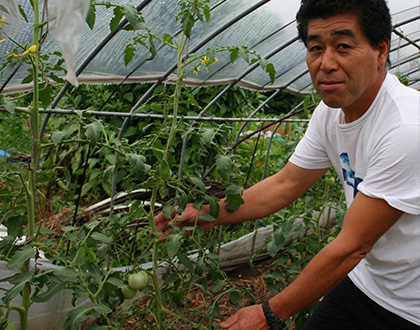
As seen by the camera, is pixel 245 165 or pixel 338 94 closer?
pixel 338 94

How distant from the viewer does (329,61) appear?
126 centimetres

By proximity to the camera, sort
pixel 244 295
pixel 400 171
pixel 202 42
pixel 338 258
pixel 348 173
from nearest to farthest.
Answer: pixel 400 171 → pixel 338 258 → pixel 348 173 → pixel 202 42 → pixel 244 295

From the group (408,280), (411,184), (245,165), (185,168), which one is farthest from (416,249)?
(245,165)

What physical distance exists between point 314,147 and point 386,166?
19.2 inches

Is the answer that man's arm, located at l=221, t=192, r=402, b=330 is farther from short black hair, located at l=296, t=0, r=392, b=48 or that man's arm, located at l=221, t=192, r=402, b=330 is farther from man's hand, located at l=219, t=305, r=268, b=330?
short black hair, located at l=296, t=0, r=392, b=48

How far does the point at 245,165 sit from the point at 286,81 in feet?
3.10

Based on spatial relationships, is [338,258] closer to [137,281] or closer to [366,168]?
[366,168]

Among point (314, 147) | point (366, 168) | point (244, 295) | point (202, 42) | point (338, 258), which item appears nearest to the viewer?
point (338, 258)

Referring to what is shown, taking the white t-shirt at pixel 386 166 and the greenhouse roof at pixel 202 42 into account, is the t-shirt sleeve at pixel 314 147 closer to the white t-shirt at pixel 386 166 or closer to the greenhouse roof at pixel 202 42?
the white t-shirt at pixel 386 166

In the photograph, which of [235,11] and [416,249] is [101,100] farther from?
[416,249]

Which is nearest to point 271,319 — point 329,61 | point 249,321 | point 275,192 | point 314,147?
point 249,321

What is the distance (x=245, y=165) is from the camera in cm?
410

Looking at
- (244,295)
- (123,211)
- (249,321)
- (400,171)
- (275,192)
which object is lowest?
(244,295)

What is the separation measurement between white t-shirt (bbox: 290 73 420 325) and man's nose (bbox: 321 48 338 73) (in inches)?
7.9
